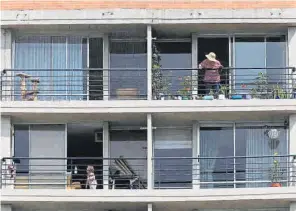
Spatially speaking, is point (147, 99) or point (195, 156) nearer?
point (147, 99)

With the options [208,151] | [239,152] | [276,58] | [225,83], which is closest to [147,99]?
[208,151]

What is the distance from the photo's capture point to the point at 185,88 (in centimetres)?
3647

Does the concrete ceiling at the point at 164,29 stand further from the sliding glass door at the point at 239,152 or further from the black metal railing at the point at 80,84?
the sliding glass door at the point at 239,152

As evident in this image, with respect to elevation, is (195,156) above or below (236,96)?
below

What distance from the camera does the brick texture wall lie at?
36375mm

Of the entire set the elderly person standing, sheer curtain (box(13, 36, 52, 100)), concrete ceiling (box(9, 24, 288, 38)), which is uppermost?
concrete ceiling (box(9, 24, 288, 38))

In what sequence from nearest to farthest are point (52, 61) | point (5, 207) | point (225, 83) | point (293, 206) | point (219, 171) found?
point (293, 206)
point (5, 207)
point (219, 171)
point (225, 83)
point (52, 61)

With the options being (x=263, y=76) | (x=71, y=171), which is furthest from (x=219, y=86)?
(x=71, y=171)

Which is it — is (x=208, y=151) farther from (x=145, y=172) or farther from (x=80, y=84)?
(x=80, y=84)

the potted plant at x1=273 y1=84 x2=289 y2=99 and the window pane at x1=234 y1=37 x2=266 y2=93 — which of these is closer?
the potted plant at x1=273 y1=84 x2=289 y2=99

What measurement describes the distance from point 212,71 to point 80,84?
3.18 metres

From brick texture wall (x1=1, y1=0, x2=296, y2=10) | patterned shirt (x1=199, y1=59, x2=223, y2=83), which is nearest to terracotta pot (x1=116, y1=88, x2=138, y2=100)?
patterned shirt (x1=199, y1=59, x2=223, y2=83)

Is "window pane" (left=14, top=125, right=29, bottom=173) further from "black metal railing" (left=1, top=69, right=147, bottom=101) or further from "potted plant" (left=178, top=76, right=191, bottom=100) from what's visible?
"potted plant" (left=178, top=76, right=191, bottom=100)

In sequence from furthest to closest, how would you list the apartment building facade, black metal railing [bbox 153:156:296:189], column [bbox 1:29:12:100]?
column [bbox 1:29:12:100] < black metal railing [bbox 153:156:296:189] < the apartment building facade
